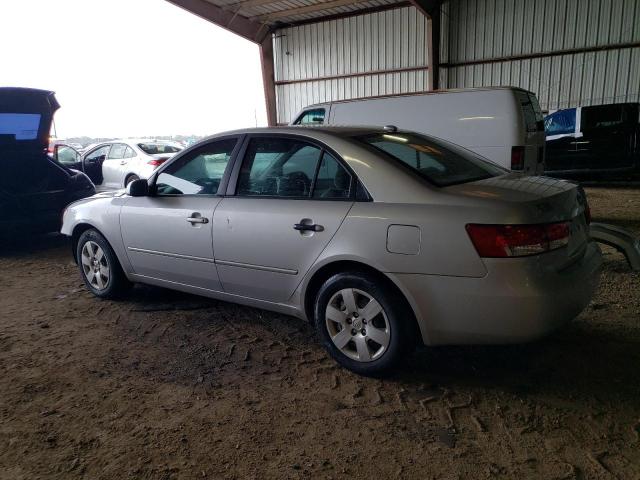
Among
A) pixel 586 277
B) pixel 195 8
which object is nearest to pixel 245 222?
pixel 586 277

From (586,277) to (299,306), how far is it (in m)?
1.68

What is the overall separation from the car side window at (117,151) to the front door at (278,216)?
8726 mm

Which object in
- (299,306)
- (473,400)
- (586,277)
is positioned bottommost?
(473,400)

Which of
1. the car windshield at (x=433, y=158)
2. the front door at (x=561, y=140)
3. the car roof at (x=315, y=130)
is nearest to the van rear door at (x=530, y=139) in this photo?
the front door at (x=561, y=140)

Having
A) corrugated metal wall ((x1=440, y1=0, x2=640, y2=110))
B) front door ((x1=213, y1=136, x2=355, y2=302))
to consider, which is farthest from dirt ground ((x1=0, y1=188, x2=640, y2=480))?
corrugated metal wall ((x1=440, y1=0, x2=640, y2=110))

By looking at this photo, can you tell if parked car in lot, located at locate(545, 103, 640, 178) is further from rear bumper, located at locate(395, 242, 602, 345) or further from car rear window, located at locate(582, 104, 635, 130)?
rear bumper, located at locate(395, 242, 602, 345)

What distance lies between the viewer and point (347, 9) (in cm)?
1644

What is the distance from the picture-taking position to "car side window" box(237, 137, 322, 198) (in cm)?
310

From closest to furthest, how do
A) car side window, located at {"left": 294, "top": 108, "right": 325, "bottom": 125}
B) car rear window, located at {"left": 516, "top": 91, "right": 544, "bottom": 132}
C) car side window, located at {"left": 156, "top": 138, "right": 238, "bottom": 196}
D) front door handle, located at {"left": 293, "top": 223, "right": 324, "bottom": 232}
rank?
front door handle, located at {"left": 293, "top": 223, "right": 324, "bottom": 232}, car side window, located at {"left": 156, "top": 138, "right": 238, "bottom": 196}, car rear window, located at {"left": 516, "top": 91, "right": 544, "bottom": 132}, car side window, located at {"left": 294, "top": 108, "right": 325, "bottom": 125}

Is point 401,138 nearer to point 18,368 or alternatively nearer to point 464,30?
point 18,368

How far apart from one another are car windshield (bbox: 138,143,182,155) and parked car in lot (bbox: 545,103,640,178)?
901 cm

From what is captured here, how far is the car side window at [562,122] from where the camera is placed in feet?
37.2

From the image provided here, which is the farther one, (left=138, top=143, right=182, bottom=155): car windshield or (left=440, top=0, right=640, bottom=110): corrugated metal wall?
(left=440, top=0, right=640, bottom=110): corrugated metal wall


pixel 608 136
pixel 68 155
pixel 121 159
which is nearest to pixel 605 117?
pixel 608 136
